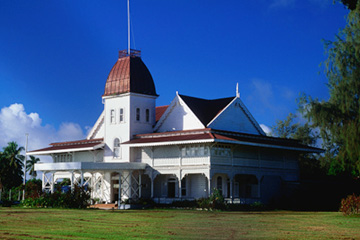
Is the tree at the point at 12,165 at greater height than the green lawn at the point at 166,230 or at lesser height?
greater

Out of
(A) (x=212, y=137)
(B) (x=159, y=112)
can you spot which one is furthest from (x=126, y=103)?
(A) (x=212, y=137)

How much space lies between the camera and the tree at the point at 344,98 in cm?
3684

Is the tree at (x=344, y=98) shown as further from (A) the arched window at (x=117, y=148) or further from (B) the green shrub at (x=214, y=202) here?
(A) the arched window at (x=117, y=148)

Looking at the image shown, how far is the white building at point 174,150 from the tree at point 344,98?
7.85 meters

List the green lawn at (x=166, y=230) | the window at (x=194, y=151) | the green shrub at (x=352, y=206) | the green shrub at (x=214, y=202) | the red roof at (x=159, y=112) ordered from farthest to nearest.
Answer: the red roof at (x=159, y=112) < the window at (x=194, y=151) < the green shrub at (x=214, y=202) < the green shrub at (x=352, y=206) < the green lawn at (x=166, y=230)

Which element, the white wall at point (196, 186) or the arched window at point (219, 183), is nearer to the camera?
the white wall at point (196, 186)

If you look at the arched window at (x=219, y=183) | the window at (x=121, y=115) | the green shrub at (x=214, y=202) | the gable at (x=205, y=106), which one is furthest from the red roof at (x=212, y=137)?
the green shrub at (x=214, y=202)

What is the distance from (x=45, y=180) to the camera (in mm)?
56094

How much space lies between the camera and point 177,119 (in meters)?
50.6

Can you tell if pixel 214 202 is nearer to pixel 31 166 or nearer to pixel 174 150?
pixel 174 150

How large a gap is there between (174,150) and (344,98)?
51.8ft

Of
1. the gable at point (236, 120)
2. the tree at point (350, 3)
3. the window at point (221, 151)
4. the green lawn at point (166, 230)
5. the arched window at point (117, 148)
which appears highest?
the tree at point (350, 3)

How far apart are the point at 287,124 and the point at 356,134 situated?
40309 mm

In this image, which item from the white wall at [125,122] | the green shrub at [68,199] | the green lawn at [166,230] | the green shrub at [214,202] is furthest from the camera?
the white wall at [125,122]
